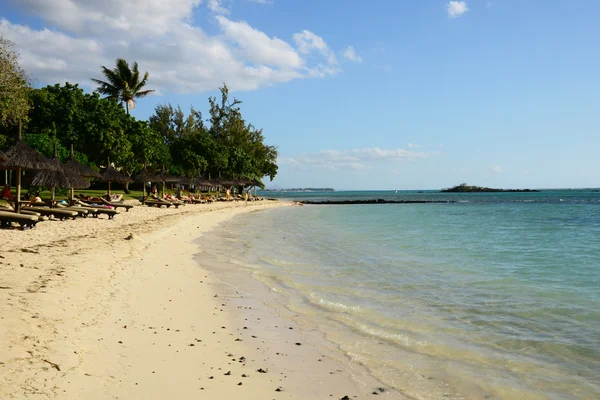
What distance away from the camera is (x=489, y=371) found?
4922mm

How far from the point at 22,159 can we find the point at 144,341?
14594 mm

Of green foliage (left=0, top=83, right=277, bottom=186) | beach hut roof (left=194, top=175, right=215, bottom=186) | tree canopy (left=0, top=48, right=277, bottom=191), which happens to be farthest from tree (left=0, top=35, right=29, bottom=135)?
beach hut roof (left=194, top=175, right=215, bottom=186)

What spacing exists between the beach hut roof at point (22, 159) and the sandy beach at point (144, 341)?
357 inches

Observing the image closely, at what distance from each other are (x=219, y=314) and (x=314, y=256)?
728cm

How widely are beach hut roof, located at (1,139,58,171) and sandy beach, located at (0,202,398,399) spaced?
9061 mm

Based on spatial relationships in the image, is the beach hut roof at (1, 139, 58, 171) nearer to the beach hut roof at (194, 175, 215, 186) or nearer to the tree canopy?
the tree canopy

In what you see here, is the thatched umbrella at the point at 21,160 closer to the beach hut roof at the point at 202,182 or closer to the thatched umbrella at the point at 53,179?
the thatched umbrella at the point at 53,179

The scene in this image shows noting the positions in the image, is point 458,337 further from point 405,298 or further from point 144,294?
point 144,294

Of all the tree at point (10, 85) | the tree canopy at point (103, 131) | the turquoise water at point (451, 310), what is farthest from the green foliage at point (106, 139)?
the turquoise water at point (451, 310)

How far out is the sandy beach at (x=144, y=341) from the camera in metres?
3.80

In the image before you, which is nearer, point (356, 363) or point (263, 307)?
point (356, 363)

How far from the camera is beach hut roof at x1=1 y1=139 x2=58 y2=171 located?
637 inches

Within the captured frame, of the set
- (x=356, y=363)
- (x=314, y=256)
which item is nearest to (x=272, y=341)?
(x=356, y=363)

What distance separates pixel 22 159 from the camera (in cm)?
1641
